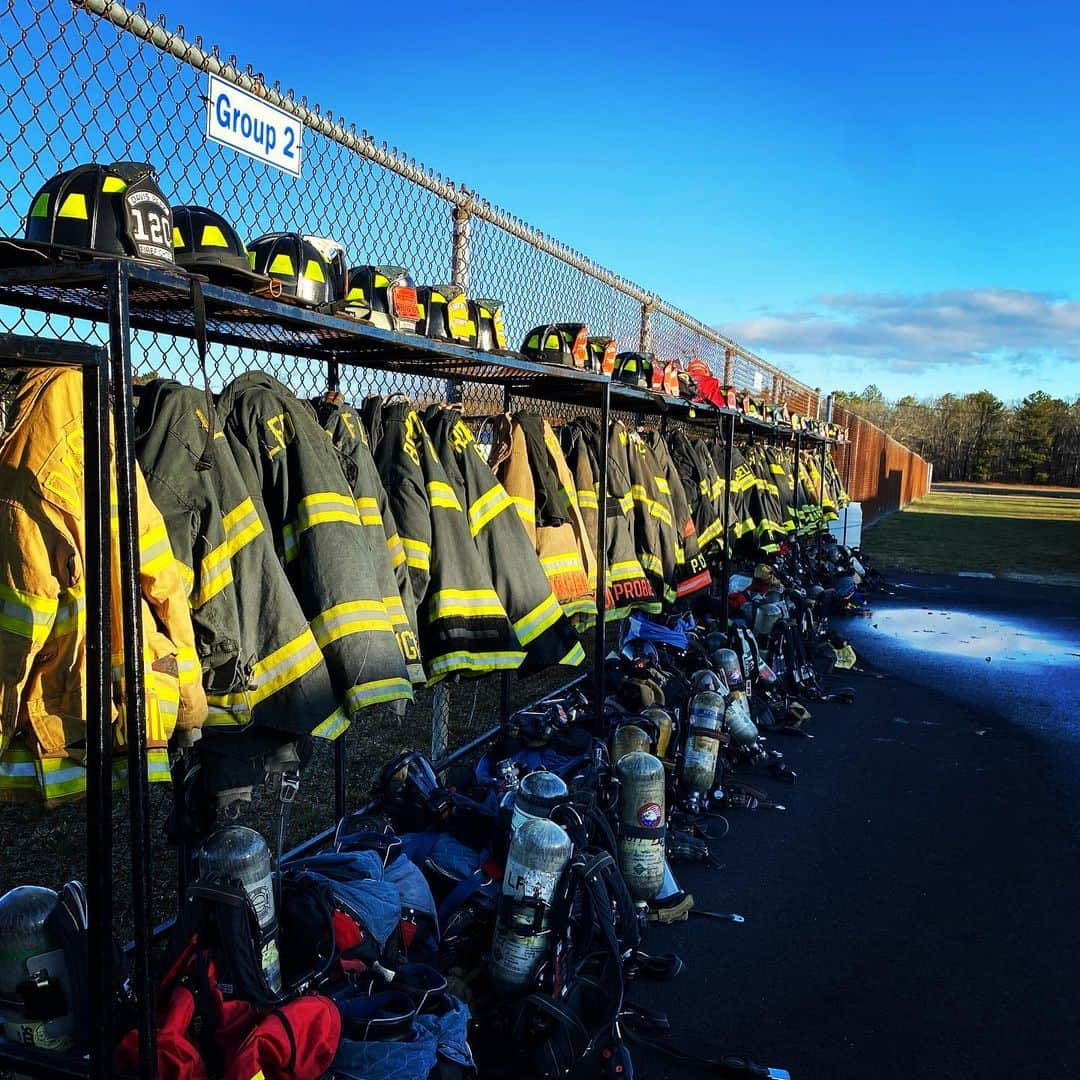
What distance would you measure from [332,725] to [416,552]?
0.82 m

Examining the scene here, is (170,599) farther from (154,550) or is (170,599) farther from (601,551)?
(601,551)

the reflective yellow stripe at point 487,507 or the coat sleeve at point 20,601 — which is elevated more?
the reflective yellow stripe at point 487,507

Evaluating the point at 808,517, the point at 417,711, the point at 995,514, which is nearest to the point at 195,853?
the point at 417,711

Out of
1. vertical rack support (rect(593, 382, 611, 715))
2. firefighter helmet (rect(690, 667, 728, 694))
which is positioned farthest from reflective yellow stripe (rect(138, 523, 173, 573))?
firefighter helmet (rect(690, 667, 728, 694))

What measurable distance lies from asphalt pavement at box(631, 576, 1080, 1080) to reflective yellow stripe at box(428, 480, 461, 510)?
1.90 metres

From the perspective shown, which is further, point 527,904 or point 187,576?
point 527,904

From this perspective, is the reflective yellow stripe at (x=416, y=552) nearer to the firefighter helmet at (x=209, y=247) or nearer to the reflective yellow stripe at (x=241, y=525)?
the reflective yellow stripe at (x=241, y=525)

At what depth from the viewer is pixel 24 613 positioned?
6.85 ft

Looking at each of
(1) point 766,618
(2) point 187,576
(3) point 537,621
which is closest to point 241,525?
(2) point 187,576

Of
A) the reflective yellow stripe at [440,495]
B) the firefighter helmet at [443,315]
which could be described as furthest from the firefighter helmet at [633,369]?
the reflective yellow stripe at [440,495]

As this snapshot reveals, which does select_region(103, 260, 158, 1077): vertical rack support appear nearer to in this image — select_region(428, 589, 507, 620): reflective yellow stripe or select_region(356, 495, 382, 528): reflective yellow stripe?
select_region(356, 495, 382, 528): reflective yellow stripe

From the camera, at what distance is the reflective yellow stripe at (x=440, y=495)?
3.40 metres

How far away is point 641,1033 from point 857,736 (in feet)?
12.7

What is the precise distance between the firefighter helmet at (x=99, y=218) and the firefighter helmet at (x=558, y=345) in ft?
8.30
